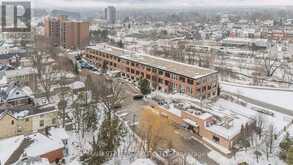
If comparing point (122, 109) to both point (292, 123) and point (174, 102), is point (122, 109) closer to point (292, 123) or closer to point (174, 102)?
point (174, 102)

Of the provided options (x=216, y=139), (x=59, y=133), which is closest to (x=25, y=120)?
(x=59, y=133)

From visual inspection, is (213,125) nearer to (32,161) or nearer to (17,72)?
(32,161)

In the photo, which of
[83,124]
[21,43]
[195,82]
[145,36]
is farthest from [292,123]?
[145,36]

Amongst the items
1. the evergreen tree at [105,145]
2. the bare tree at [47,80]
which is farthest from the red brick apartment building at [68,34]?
the evergreen tree at [105,145]

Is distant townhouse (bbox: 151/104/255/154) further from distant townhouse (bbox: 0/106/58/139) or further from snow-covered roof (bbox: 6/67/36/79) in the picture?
snow-covered roof (bbox: 6/67/36/79)

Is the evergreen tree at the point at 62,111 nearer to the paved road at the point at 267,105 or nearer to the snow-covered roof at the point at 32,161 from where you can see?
the snow-covered roof at the point at 32,161
